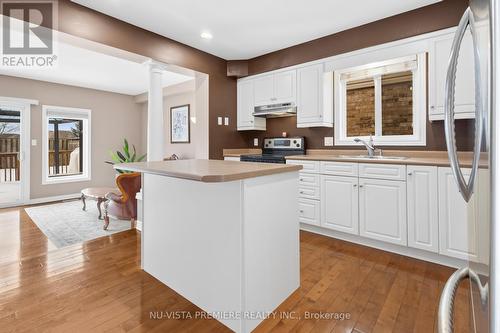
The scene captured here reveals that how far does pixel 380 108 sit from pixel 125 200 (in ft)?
11.5

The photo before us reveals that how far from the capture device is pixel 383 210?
8.52 feet

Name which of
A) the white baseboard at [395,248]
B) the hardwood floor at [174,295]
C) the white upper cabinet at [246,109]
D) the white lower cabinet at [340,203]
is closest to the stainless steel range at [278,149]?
the white upper cabinet at [246,109]

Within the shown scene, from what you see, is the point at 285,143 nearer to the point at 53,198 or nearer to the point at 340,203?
the point at 340,203

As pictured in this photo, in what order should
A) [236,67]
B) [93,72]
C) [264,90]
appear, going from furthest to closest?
[93,72], [236,67], [264,90]

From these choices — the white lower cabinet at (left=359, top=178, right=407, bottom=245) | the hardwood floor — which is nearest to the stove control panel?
the white lower cabinet at (left=359, top=178, right=407, bottom=245)

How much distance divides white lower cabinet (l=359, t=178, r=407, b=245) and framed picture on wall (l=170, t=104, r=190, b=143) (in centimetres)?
422

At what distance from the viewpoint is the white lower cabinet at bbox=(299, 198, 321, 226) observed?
3094mm

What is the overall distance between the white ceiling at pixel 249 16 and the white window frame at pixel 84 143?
12.3 ft

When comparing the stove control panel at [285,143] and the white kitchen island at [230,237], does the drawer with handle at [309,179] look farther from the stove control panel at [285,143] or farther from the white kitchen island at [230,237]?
the white kitchen island at [230,237]

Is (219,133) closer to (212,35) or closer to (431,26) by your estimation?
(212,35)

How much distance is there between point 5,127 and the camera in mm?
5086

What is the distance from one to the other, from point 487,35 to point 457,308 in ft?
6.38

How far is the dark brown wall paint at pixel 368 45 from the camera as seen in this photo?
2.57 m

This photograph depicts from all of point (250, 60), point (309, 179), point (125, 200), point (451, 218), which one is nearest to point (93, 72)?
point (125, 200)
